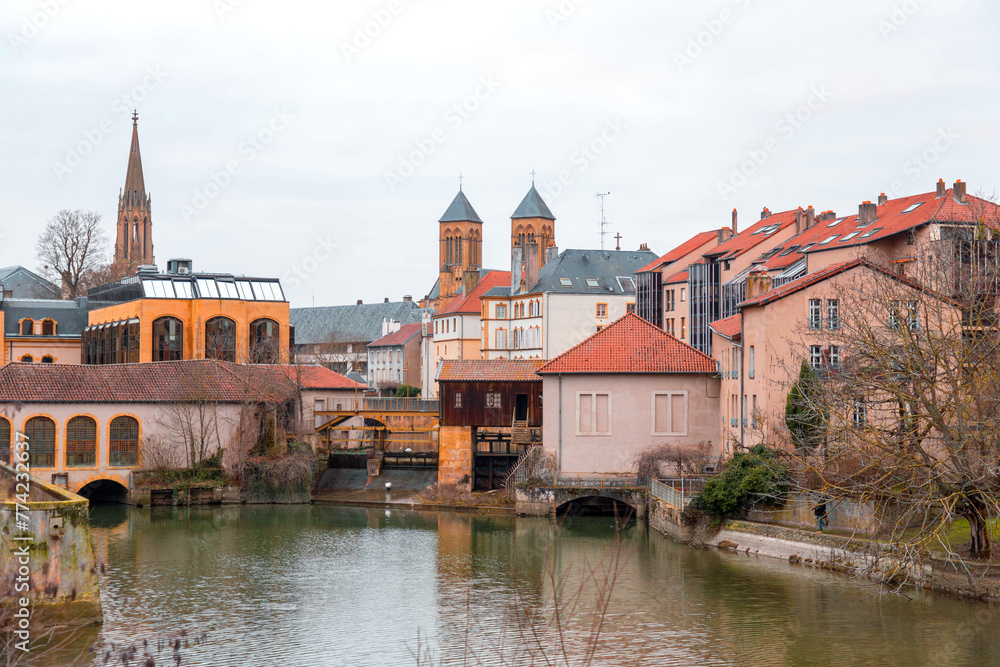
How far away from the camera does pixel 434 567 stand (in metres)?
31.2

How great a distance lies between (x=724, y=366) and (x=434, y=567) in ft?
45.4

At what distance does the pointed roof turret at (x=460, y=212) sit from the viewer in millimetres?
121250

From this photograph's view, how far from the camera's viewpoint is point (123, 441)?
44.8 metres

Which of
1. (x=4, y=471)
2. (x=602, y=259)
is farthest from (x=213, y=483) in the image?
(x=602, y=259)

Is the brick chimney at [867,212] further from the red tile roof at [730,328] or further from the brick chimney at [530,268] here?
the brick chimney at [530,268]

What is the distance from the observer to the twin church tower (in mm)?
113750

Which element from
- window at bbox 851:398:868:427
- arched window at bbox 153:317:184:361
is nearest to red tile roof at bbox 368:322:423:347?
arched window at bbox 153:317:184:361

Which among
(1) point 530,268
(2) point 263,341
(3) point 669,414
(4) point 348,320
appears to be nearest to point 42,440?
(2) point 263,341

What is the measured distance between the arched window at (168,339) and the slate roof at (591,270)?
2579 centimetres

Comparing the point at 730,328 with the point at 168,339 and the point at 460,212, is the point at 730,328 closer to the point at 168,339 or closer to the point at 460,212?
the point at 168,339

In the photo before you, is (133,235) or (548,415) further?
(133,235)

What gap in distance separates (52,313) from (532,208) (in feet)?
170

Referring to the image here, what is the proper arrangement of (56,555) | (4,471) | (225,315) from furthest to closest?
1. (225,315)
2. (4,471)
3. (56,555)

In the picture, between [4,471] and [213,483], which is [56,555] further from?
[213,483]
